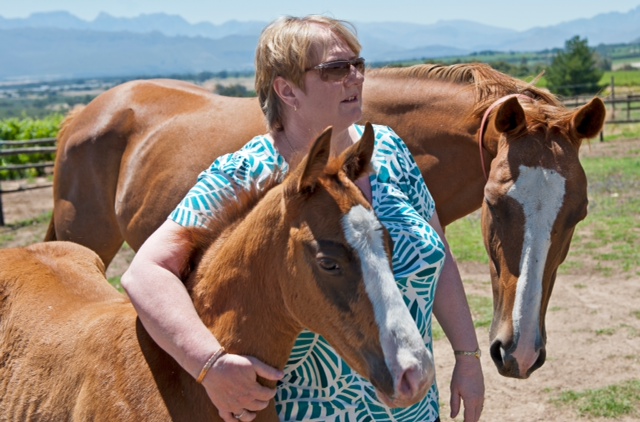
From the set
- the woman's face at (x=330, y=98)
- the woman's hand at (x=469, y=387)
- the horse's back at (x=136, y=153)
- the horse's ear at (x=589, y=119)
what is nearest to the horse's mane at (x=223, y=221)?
the woman's face at (x=330, y=98)

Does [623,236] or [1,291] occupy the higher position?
[1,291]

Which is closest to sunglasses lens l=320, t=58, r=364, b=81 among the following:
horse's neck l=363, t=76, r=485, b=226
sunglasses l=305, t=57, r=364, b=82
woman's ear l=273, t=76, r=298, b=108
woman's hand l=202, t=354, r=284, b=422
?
sunglasses l=305, t=57, r=364, b=82

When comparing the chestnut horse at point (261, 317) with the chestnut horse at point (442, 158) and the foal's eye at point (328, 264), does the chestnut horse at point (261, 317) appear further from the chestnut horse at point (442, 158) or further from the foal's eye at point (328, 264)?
the chestnut horse at point (442, 158)

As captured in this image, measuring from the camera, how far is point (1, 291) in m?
2.84

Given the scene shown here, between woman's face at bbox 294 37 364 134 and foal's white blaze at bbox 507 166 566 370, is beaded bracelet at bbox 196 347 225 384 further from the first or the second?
foal's white blaze at bbox 507 166 566 370

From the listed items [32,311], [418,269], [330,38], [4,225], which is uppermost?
[330,38]

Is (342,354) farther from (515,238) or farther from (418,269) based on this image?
(515,238)

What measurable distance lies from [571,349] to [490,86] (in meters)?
2.80

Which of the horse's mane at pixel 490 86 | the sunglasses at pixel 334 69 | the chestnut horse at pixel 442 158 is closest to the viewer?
the sunglasses at pixel 334 69

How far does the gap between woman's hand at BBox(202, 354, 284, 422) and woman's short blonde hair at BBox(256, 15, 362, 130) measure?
0.88 meters

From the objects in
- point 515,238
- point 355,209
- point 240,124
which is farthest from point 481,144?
point 355,209

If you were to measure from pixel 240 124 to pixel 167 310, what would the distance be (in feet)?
8.18

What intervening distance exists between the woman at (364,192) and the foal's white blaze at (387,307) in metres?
0.33

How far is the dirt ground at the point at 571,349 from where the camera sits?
4836 mm
